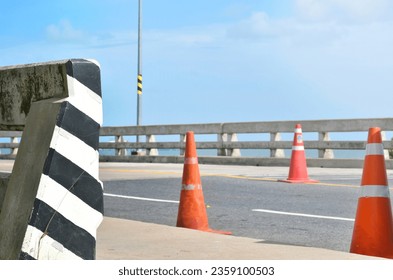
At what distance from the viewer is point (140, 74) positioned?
35719mm

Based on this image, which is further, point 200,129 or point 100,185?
point 200,129

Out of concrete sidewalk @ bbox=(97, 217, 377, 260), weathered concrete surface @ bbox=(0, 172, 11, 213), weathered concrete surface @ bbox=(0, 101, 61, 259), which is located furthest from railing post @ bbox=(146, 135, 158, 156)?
weathered concrete surface @ bbox=(0, 101, 61, 259)

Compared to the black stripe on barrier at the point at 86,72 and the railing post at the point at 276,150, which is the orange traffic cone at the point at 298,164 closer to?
the railing post at the point at 276,150

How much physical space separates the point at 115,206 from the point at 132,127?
58.5 ft

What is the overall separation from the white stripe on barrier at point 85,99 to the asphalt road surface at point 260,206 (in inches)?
93.1

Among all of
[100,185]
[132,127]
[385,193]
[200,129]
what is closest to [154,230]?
[385,193]

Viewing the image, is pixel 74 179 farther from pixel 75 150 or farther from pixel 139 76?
pixel 139 76

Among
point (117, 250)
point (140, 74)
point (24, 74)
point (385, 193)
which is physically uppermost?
point (140, 74)

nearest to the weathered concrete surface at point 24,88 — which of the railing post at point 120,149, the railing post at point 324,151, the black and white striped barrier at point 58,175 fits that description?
the black and white striped barrier at point 58,175

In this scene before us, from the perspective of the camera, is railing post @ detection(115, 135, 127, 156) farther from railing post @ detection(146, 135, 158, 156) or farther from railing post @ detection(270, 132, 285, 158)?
railing post @ detection(270, 132, 285, 158)

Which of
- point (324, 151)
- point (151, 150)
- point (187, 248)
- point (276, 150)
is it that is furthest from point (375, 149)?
point (151, 150)

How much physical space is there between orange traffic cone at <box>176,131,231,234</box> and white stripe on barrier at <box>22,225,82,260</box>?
328 cm
